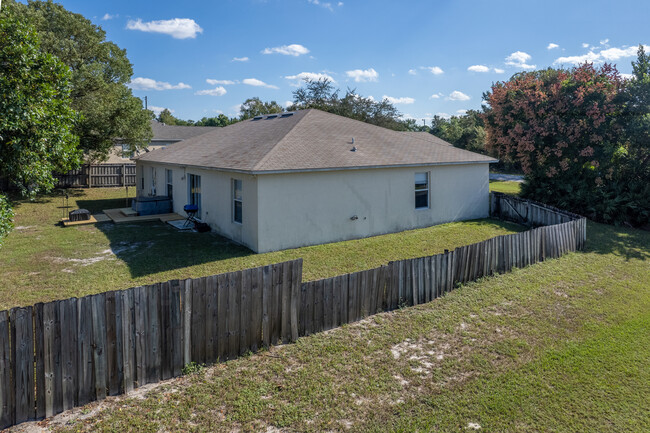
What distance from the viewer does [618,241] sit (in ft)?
47.9

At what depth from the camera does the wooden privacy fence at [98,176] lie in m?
30.0

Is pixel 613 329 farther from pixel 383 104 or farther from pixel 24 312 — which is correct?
pixel 383 104

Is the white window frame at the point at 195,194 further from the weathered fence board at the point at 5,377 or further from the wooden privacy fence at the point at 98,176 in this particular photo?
the wooden privacy fence at the point at 98,176

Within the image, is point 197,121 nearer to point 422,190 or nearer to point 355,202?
point 422,190

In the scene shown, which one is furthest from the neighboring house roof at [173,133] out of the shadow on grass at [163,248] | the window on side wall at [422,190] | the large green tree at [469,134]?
the window on side wall at [422,190]

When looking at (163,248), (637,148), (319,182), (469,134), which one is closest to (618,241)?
(637,148)

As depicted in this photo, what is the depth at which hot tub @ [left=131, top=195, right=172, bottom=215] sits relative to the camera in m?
18.5

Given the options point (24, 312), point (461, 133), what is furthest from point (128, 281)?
point (461, 133)

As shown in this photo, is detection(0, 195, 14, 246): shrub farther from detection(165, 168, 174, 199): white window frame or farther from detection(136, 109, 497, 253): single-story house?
detection(165, 168, 174, 199): white window frame

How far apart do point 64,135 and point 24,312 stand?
5.00 meters

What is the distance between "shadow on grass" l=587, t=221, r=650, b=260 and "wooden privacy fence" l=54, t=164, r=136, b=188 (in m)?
29.8

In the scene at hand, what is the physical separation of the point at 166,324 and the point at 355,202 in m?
9.41

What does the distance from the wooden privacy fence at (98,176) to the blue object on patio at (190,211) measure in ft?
56.1

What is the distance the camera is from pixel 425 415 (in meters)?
4.91
